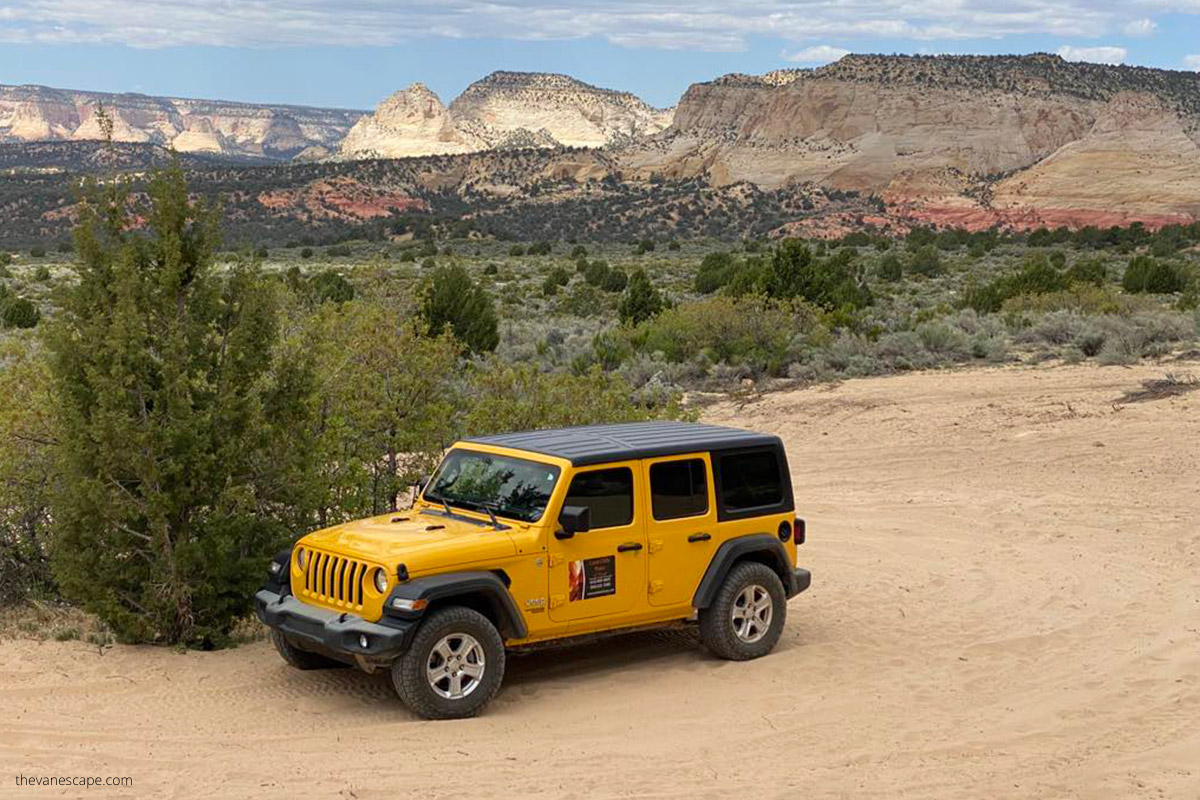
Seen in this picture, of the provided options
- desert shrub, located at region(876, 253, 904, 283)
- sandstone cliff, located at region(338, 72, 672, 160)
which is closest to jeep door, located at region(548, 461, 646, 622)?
desert shrub, located at region(876, 253, 904, 283)

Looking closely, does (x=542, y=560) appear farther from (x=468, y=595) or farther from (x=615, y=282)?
(x=615, y=282)

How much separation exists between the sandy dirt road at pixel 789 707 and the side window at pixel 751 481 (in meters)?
1.14

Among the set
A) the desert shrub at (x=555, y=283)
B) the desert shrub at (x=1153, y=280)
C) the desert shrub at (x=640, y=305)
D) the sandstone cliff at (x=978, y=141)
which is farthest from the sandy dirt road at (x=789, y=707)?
the sandstone cliff at (x=978, y=141)

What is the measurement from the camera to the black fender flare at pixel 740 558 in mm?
9609

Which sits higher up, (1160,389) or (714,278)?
(1160,389)

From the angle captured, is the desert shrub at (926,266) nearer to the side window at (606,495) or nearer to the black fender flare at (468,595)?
the side window at (606,495)

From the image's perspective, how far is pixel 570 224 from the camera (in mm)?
96188

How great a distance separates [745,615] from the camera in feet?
32.5

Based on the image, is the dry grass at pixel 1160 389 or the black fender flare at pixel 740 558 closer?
the black fender flare at pixel 740 558

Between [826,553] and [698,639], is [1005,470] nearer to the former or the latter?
[826,553]

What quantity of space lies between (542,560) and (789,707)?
1845 millimetres

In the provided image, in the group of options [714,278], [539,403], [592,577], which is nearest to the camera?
[592,577]

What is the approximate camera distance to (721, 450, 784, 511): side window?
9773mm

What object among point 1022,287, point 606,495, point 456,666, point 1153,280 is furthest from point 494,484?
point 1153,280
